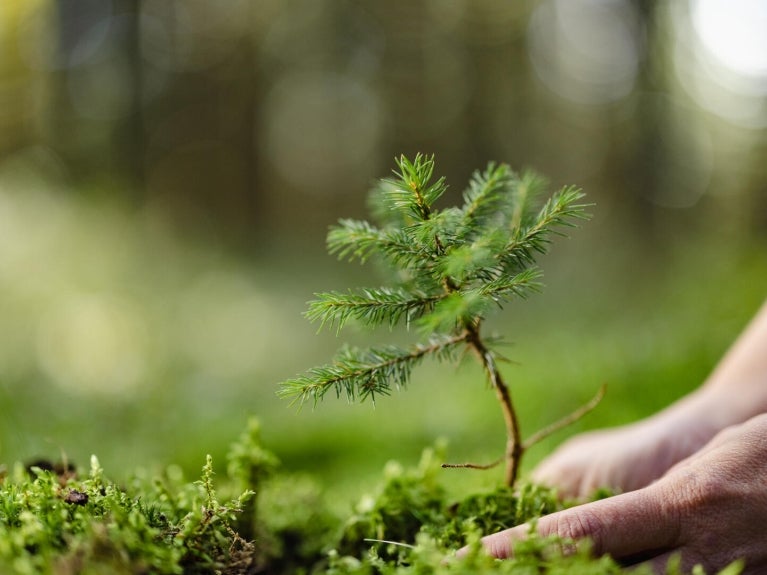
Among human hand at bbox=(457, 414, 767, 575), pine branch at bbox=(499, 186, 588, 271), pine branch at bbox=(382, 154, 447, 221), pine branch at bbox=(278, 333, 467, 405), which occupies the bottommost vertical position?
human hand at bbox=(457, 414, 767, 575)

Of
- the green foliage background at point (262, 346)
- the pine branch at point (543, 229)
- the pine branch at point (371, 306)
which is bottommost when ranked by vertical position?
the pine branch at point (371, 306)

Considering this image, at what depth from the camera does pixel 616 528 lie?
45.7 inches

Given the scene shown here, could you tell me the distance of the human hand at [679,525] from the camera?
1.16 meters

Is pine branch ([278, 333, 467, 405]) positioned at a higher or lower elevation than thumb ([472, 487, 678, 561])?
higher

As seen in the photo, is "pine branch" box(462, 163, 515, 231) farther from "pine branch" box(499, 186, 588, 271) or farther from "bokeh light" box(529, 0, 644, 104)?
"bokeh light" box(529, 0, 644, 104)

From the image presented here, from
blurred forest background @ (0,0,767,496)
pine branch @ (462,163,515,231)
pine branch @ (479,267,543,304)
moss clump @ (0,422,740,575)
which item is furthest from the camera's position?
blurred forest background @ (0,0,767,496)

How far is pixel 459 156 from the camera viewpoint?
1753cm

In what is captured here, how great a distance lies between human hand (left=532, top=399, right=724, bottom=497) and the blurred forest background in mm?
1119

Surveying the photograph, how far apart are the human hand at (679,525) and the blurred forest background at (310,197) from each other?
1.18 m

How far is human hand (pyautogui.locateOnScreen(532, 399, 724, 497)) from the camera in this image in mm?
1950

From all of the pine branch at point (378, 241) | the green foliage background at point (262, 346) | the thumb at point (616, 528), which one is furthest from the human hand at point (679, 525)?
the green foliage background at point (262, 346)

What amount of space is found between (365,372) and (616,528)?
22.9 inches

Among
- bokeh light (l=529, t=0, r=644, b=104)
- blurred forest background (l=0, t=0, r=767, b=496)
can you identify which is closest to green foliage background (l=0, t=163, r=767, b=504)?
blurred forest background (l=0, t=0, r=767, b=496)

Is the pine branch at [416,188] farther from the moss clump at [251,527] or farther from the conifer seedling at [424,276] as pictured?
the moss clump at [251,527]
